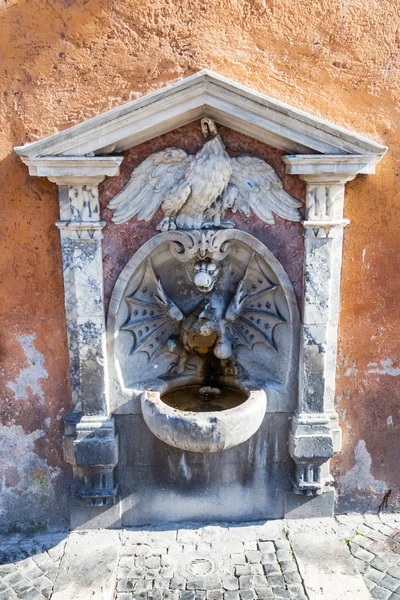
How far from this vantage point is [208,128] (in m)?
4.10

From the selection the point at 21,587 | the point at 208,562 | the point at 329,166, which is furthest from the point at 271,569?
the point at 329,166

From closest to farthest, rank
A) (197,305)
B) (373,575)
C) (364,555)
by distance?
(373,575) → (364,555) → (197,305)

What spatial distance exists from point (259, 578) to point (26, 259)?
298 cm

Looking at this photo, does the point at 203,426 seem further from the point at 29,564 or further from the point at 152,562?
the point at 29,564

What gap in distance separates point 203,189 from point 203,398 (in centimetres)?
176

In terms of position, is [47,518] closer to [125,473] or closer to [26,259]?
[125,473]

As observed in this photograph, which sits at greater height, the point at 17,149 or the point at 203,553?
the point at 17,149

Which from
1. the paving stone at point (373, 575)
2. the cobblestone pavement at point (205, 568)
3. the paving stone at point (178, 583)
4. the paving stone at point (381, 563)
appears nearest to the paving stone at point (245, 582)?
the cobblestone pavement at point (205, 568)

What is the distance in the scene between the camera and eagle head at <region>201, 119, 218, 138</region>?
13.3 feet

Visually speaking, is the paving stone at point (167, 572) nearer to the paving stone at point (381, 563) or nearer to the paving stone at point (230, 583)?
the paving stone at point (230, 583)

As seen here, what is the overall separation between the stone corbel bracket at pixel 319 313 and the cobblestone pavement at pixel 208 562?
52cm

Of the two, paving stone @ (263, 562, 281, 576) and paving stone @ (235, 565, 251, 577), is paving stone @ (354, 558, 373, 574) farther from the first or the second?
paving stone @ (235, 565, 251, 577)

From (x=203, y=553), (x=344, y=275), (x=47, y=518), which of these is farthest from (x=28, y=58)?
(x=203, y=553)

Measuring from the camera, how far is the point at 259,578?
4.09 m
